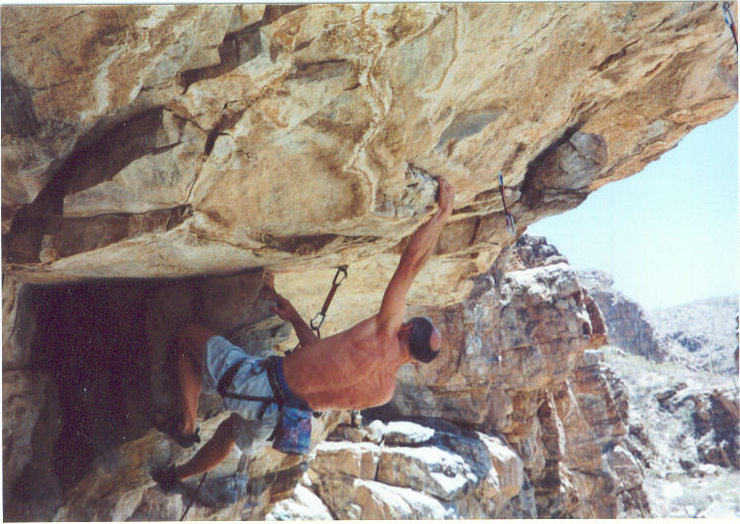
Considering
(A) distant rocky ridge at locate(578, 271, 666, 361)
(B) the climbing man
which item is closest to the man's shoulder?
(B) the climbing man

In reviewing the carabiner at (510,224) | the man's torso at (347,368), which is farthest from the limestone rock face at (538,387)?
the man's torso at (347,368)

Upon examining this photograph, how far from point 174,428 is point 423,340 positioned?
1.55 metres

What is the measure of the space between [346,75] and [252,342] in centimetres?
177

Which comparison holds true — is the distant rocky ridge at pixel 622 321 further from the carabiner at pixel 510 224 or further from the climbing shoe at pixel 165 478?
the climbing shoe at pixel 165 478

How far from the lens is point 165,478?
306cm

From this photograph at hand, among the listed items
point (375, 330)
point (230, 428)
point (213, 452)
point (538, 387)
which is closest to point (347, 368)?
point (375, 330)

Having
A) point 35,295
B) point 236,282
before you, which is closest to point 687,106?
point 236,282

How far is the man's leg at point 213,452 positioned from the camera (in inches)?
117

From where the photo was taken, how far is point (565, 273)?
9422 millimetres

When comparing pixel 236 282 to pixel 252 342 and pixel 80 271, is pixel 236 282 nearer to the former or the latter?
pixel 252 342

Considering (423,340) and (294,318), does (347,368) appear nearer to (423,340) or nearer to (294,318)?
(423,340)

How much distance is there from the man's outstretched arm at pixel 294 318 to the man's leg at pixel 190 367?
0.40 meters

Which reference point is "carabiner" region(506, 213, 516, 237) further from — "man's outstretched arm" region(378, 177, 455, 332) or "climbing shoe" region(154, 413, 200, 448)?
"climbing shoe" region(154, 413, 200, 448)

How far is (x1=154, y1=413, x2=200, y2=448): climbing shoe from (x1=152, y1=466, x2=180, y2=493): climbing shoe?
0.56 ft
